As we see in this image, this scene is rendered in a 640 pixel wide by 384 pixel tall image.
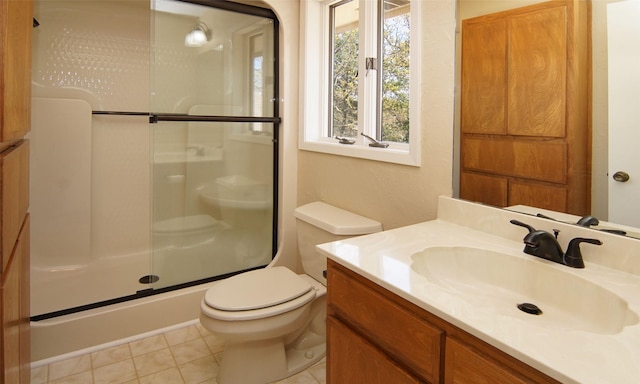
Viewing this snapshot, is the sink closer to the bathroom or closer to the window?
the bathroom

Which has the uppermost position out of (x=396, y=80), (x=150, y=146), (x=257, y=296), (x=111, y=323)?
(x=396, y=80)

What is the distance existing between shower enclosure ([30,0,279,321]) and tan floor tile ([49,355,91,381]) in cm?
27

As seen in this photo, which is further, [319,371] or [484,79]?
[319,371]

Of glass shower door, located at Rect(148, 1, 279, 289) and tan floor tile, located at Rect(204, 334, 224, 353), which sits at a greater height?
glass shower door, located at Rect(148, 1, 279, 289)

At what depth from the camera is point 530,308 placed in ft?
3.58

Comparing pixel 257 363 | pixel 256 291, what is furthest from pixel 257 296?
pixel 257 363

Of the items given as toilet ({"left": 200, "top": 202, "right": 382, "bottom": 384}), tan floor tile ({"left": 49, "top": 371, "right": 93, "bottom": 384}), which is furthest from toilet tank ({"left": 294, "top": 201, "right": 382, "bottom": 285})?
tan floor tile ({"left": 49, "top": 371, "right": 93, "bottom": 384})

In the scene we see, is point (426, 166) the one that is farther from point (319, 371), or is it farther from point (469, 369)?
point (319, 371)

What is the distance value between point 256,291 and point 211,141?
1.08m

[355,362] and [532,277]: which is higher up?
[532,277]

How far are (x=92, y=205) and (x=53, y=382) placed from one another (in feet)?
4.21

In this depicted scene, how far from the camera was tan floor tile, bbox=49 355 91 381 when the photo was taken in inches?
74.9

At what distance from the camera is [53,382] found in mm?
1846

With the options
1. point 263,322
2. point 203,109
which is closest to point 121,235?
point 203,109
